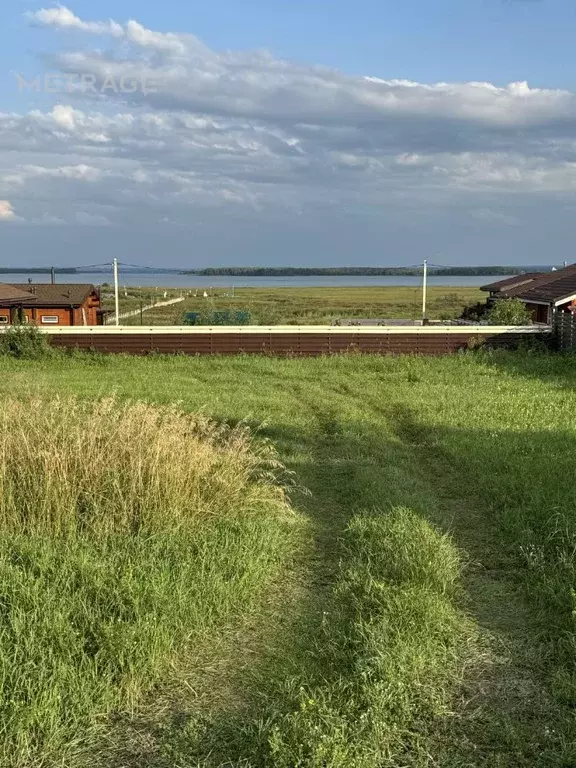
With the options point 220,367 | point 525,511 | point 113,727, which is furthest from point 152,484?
point 220,367

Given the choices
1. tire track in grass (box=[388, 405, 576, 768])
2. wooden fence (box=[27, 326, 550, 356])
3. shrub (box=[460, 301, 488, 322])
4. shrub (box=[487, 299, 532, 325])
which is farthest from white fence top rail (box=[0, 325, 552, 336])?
shrub (box=[460, 301, 488, 322])

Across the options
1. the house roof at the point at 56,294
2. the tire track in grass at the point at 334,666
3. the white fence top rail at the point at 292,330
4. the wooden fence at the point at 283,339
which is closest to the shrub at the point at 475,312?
the white fence top rail at the point at 292,330

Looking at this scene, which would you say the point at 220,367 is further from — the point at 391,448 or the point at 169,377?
the point at 391,448

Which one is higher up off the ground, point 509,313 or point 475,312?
point 475,312

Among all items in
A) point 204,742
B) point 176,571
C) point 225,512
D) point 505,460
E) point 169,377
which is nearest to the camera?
point 204,742

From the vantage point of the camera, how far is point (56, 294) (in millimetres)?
30984

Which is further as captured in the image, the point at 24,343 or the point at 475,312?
the point at 475,312

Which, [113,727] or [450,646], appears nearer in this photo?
[113,727]

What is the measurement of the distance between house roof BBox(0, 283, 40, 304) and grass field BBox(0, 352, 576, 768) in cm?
2246

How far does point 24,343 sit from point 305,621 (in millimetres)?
15443

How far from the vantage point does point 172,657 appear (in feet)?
12.1

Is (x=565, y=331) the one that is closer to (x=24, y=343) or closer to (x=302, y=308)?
(x=24, y=343)

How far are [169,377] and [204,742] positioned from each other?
1185 centimetres

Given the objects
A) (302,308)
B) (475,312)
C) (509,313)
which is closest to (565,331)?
(509,313)
